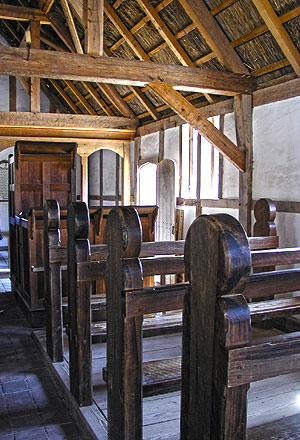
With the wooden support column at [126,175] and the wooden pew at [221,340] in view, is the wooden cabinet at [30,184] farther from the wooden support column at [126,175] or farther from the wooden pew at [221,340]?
the wooden pew at [221,340]

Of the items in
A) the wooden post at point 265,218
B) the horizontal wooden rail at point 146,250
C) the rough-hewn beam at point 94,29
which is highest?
the rough-hewn beam at point 94,29

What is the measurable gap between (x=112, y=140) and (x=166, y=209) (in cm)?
253

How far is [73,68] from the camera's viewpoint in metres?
4.82

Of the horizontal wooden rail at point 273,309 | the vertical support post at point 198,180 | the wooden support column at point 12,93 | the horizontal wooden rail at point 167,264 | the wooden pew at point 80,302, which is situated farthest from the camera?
the wooden support column at point 12,93

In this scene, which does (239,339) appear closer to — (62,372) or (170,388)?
(170,388)

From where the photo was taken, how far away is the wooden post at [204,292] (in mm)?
1239

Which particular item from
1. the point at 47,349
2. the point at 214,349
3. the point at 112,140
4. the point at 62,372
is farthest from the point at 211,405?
the point at 112,140

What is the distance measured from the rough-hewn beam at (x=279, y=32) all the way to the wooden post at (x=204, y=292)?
404cm

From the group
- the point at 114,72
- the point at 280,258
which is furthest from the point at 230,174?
the point at 280,258

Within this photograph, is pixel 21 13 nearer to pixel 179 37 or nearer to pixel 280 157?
pixel 179 37

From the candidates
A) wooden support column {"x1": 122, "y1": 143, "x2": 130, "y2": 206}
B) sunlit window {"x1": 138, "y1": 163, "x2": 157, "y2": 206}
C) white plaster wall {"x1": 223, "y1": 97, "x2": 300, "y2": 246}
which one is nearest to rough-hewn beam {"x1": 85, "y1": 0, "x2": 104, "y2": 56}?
white plaster wall {"x1": 223, "y1": 97, "x2": 300, "y2": 246}

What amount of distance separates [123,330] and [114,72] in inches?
151

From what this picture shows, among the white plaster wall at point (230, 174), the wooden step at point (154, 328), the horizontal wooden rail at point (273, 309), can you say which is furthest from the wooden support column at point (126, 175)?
the wooden step at point (154, 328)

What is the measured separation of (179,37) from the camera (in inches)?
238
